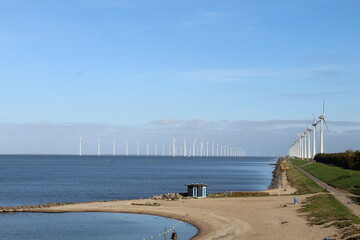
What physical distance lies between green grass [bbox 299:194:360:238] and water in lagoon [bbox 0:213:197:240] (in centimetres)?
1437

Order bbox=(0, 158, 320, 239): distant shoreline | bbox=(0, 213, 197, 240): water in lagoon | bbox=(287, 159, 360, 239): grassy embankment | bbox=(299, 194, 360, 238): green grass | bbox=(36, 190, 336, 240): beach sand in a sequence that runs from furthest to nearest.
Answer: bbox=(0, 158, 320, 239): distant shoreline
bbox=(0, 213, 197, 240): water in lagoon
bbox=(36, 190, 336, 240): beach sand
bbox=(299, 194, 360, 238): green grass
bbox=(287, 159, 360, 239): grassy embankment

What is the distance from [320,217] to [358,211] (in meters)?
5.49

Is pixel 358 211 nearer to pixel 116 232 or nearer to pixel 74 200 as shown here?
pixel 116 232

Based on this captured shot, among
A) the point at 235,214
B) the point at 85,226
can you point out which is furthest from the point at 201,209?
the point at 85,226

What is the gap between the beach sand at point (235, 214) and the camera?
5474cm

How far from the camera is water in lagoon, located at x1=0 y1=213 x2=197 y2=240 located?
5786cm

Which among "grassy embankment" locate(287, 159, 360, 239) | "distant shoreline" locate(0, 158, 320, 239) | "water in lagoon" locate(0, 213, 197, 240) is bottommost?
"water in lagoon" locate(0, 213, 197, 240)

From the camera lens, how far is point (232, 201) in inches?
3278

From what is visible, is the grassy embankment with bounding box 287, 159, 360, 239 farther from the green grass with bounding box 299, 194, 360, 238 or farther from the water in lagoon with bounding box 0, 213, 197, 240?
the water in lagoon with bounding box 0, 213, 197, 240

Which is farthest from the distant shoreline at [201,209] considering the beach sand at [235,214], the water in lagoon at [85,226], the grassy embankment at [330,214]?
the grassy embankment at [330,214]

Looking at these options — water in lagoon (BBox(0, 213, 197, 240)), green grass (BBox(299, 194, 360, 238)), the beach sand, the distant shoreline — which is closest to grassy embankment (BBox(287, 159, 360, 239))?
green grass (BBox(299, 194, 360, 238))

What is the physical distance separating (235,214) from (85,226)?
19702mm

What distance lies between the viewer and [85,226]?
64000mm

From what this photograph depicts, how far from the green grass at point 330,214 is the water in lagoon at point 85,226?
14370 millimetres
